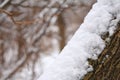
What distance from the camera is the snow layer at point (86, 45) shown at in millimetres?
1727

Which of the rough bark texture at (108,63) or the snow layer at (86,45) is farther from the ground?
the snow layer at (86,45)

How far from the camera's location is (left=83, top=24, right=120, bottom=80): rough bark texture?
176 cm

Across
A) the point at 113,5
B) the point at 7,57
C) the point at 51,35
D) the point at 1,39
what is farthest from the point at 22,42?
the point at 113,5

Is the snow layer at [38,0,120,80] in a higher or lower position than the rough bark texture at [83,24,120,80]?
higher

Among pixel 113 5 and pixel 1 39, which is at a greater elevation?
pixel 1 39

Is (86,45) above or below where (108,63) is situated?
above

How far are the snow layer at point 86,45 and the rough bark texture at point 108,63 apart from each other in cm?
3

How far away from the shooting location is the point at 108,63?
179cm

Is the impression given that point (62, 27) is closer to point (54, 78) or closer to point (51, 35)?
point (51, 35)

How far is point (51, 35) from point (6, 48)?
8.92ft

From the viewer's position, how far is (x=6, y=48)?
23.4 feet

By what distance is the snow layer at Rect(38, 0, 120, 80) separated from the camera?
5.66 ft

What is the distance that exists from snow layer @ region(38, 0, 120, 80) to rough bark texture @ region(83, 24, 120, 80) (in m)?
0.03

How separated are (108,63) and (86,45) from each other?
0.52 ft
